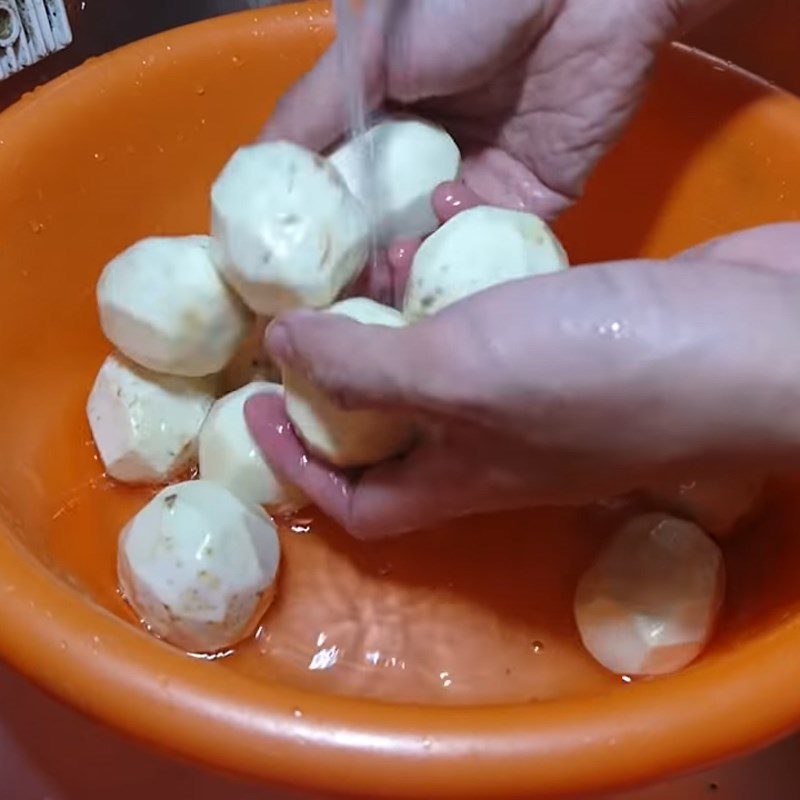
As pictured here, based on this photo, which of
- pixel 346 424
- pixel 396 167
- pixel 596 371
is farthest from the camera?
pixel 396 167

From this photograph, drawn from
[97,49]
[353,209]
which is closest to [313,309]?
[353,209]

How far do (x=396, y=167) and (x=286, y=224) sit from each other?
0.13m

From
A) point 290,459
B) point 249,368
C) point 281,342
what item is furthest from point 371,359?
point 249,368

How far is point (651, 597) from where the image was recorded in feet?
2.48

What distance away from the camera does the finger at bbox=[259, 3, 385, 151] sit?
2.61 ft

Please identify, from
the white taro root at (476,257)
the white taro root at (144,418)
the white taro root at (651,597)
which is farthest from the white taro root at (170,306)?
the white taro root at (651,597)

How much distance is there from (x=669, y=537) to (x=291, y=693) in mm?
314

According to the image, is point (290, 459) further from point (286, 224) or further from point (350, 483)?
point (286, 224)

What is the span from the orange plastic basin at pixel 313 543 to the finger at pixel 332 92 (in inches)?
4.5

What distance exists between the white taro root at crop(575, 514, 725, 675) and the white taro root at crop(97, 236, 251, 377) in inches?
11.7

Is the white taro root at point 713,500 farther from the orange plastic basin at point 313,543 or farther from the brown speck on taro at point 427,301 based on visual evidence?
the brown speck on taro at point 427,301

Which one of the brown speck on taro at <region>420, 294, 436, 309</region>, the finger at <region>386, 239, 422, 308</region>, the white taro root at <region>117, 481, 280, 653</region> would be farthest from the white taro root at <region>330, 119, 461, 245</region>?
the white taro root at <region>117, 481, 280, 653</region>

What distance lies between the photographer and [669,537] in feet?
2.58

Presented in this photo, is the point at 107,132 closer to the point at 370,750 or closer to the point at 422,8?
the point at 422,8
